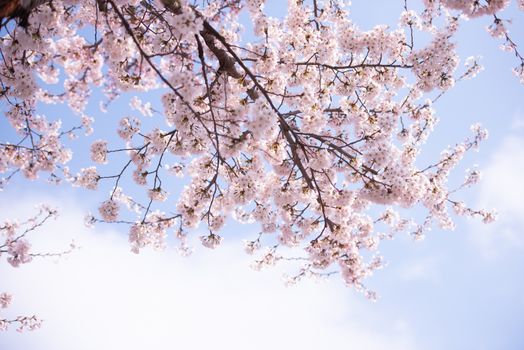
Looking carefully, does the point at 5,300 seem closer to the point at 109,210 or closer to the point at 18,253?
the point at 18,253

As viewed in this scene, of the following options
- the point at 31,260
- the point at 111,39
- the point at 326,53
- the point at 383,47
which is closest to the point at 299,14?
the point at 326,53

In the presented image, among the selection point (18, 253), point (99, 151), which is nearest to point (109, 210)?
point (99, 151)

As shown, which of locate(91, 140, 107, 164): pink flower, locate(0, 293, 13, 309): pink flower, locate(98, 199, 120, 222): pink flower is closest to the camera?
locate(98, 199, 120, 222): pink flower

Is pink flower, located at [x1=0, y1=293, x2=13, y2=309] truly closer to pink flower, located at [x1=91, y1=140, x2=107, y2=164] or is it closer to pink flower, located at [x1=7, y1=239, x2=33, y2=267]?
pink flower, located at [x1=7, y1=239, x2=33, y2=267]

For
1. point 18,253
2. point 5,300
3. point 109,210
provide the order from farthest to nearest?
point 5,300, point 18,253, point 109,210

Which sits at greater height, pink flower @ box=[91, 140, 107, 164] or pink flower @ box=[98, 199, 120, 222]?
pink flower @ box=[91, 140, 107, 164]

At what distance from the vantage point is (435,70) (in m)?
5.73

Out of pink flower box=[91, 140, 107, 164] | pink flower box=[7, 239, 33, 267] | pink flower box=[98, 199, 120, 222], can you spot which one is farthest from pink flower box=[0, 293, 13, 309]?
pink flower box=[91, 140, 107, 164]

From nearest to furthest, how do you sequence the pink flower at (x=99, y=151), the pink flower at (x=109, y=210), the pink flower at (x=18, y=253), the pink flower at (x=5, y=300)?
the pink flower at (x=109, y=210), the pink flower at (x=99, y=151), the pink flower at (x=18, y=253), the pink flower at (x=5, y=300)

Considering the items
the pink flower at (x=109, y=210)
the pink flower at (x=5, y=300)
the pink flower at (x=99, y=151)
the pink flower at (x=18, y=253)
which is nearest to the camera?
the pink flower at (x=109, y=210)

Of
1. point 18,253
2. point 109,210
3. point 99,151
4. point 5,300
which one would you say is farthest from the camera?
point 5,300

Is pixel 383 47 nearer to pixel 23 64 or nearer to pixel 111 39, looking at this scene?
pixel 111 39

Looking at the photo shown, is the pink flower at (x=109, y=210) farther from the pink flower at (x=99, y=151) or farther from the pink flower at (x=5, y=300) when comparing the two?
the pink flower at (x=5, y=300)

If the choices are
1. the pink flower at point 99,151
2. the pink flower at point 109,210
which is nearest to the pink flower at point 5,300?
the pink flower at point 109,210
